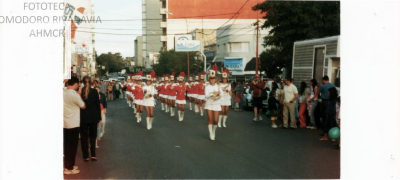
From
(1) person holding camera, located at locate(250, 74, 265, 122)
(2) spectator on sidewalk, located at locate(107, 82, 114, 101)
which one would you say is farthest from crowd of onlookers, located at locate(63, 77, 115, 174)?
(2) spectator on sidewalk, located at locate(107, 82, 114, 101)

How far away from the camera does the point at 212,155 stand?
10062 millimetres

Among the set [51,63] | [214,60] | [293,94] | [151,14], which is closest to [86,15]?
[293,94]

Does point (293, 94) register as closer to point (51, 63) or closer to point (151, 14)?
point (51, 63)

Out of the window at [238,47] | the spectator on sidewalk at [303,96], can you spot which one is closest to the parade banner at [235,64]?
the window at [238,47]

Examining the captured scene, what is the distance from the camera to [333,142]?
12.2 meters

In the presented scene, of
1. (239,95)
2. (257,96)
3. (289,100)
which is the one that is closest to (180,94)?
(257,96)

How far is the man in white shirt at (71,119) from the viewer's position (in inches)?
318

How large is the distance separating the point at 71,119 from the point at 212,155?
3308 millimetres

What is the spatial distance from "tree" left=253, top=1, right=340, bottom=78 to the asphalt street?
35.7 ft

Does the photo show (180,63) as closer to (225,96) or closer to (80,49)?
(80,49)

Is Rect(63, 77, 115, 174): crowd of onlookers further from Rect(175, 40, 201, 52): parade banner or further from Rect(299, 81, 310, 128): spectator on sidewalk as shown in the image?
Rect(175, 40, 201, 52): parade banner

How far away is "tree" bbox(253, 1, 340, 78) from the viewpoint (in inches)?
955

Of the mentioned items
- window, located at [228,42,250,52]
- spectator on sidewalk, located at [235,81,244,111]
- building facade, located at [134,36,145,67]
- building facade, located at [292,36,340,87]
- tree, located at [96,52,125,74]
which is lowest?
spectator on sidewalk, located at [235,81,244,111]
